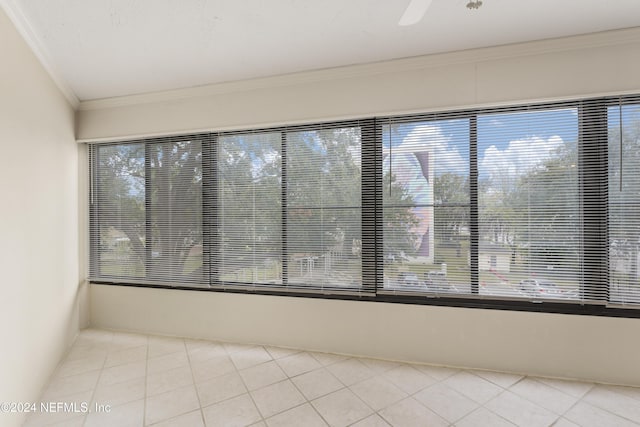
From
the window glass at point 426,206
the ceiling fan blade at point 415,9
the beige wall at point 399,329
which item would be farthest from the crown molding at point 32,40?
the window glass at point 426,206

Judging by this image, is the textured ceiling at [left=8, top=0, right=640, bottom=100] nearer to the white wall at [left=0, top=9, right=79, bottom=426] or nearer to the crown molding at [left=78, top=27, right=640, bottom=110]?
the crown molding at [left=78, top=27, right=640, bottom=110]

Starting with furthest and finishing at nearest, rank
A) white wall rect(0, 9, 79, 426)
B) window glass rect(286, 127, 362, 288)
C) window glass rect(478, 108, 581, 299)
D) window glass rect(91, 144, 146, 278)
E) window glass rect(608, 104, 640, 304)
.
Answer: window glass rect(91, 144, 146, 278) < window glass rect(286, 127, 362, 288) < window glass rect(478, 108, 581, 299) < window glass rect(608, 104, 640, 304) < white wall rect(0, 9, 79, 426)

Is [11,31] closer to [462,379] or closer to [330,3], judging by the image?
[330,3]

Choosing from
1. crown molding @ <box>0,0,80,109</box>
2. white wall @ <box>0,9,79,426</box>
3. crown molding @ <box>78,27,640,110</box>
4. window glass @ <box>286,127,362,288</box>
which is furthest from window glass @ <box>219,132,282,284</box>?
crown molding @ <box>0,0,80,109</box>

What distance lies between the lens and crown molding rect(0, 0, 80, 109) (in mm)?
1918

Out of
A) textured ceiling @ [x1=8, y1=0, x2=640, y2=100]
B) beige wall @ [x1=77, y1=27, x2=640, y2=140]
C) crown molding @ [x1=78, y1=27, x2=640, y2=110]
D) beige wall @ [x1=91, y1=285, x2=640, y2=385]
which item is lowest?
beige wall @ [x1=91, y1=285, x2=640, y2=385]

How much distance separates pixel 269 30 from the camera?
2.23m

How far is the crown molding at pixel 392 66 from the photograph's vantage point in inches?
88.0

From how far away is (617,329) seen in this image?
7.29ft

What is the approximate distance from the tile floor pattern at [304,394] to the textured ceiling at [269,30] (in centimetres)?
254

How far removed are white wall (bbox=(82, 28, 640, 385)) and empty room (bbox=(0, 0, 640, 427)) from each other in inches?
0.7

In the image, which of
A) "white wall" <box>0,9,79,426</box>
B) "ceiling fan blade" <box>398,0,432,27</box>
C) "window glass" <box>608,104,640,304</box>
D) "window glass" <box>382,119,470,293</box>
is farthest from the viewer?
"window glass" <box>382,119,470,293</box>

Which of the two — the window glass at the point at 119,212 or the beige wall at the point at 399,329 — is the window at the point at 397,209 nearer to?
the window glass at the point at 119,212

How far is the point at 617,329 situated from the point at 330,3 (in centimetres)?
304
